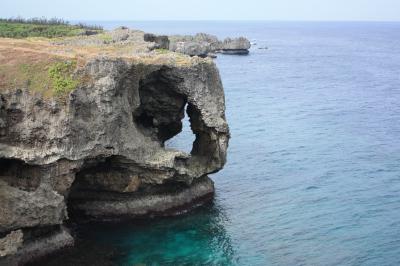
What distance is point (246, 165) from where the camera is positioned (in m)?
56.3

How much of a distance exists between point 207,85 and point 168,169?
7970 mm

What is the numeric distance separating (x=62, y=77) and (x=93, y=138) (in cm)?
467

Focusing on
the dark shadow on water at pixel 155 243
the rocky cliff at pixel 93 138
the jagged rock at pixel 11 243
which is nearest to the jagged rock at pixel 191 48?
the rocky cliff at pixel 93 138

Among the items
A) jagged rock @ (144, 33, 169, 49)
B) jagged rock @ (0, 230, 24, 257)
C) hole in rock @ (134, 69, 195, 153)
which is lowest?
jagged rock @ (0, 230, 24, 257)

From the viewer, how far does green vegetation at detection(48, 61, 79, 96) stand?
36688 millimetres

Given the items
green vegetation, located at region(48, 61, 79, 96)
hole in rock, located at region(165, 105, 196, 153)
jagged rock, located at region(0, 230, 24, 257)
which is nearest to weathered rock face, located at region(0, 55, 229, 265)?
jagged rock, located at region(0, 230, 24, 257)

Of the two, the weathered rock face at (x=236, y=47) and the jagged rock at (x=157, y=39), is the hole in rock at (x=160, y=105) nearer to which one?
the jagged rock at (x=157, y=39)

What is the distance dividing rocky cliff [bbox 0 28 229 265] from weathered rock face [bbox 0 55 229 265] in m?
0.07

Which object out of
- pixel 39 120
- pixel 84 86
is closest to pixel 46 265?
pixel 39 120

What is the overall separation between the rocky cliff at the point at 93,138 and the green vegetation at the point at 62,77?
0.07m

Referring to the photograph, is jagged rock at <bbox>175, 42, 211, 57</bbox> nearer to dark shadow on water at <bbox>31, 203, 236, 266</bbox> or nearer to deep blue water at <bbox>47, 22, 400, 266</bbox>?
deep blue water at <bbox>47, 22, 400, 266</bbox>

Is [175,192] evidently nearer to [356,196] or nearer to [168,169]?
[168,169]

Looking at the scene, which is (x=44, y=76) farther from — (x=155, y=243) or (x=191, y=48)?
(x=191, y=48)

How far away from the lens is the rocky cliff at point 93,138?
35.6 m
